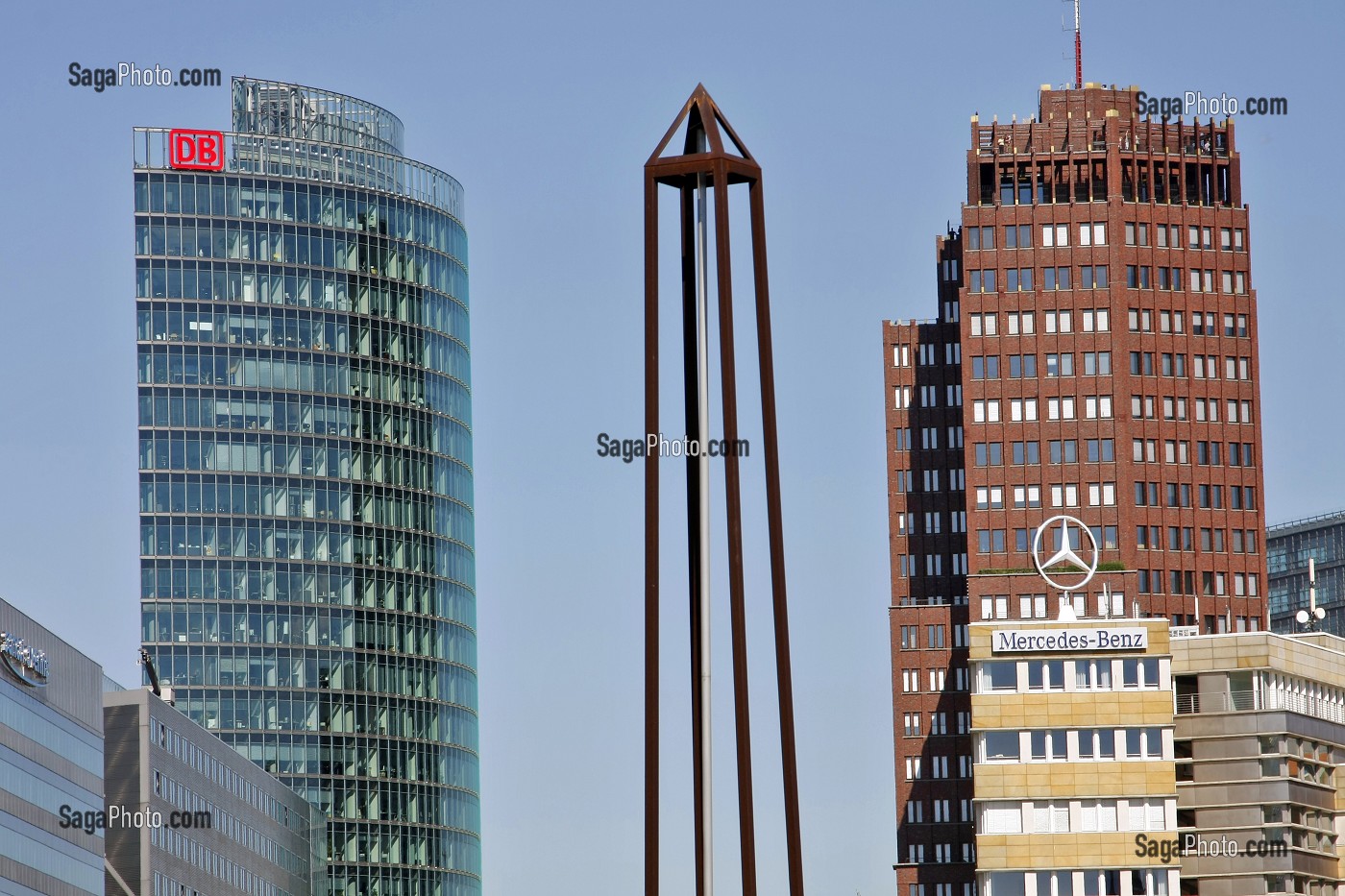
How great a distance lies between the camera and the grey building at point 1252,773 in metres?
177

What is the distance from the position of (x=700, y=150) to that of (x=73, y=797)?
3992 inches

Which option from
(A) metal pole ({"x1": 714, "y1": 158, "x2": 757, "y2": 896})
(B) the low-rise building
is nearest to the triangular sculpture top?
(A) metal pole ({"x1": 714, "y1": 158, "x2": 757, "y2": 896})

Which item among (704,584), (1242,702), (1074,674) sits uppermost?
(1074,674)

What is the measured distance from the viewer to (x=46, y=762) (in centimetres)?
15238

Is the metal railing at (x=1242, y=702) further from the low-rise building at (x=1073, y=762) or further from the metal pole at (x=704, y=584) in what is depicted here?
the metal pole at (x=704, y=584)

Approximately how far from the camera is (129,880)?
176 meters

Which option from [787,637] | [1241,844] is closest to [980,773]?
[1241,844]

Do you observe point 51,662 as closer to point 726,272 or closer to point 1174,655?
point 1174,655

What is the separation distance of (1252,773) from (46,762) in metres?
79.3

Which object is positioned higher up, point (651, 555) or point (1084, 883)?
point (1084, 883)

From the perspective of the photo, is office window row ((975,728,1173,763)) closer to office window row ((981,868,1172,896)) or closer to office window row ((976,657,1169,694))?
office window row ((976,657,1169,694))

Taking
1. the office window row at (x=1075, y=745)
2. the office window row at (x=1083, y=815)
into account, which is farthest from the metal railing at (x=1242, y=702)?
the office window row at (x=1083, y=815)

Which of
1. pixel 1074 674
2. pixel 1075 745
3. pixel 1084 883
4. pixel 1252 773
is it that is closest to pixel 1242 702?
pixel 1252 773

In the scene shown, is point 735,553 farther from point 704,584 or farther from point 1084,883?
point 1084,883
